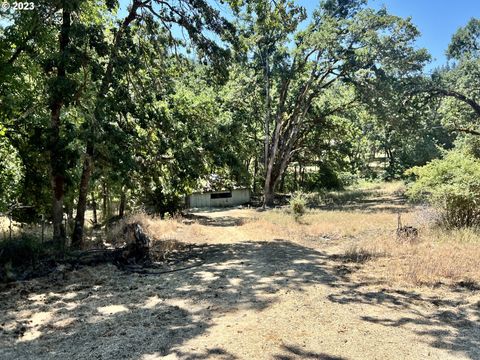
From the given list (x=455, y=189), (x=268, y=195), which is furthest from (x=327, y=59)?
(x=455, y=189)

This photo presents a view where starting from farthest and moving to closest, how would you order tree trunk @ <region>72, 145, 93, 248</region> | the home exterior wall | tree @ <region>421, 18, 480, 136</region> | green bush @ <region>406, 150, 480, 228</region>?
the home exterior wall, tree @ <region>421, 18, 480, 136</region>, tree trunk @ <region>72, 145, 93, 248</region>, green bush @ <region>406, 150, 480, 228</region>

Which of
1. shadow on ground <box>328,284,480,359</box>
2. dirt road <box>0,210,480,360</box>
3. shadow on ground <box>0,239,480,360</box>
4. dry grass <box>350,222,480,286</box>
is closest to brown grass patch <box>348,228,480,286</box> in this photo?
dry grass <box>350,222,480,286</box>

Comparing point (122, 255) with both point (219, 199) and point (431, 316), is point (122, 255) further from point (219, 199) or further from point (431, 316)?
point (219, 199)

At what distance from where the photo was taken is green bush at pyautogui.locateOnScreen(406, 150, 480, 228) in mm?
11562

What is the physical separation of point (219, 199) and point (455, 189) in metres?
29.3

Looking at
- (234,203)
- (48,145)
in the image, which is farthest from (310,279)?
(234,203)

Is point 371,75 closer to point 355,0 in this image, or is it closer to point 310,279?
point 355,0

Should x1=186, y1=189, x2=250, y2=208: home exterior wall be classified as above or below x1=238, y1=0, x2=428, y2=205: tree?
below

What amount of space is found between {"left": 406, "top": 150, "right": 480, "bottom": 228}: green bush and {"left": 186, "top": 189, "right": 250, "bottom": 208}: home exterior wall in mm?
27642

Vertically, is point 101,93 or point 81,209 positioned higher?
point 101,93

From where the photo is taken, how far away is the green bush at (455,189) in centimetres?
1156

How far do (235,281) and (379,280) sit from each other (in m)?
2.89

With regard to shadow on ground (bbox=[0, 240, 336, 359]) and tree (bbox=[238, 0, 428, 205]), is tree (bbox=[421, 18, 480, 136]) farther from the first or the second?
shadow on ground (bbox=[0, 240, 336, 359])

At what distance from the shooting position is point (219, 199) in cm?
3959
